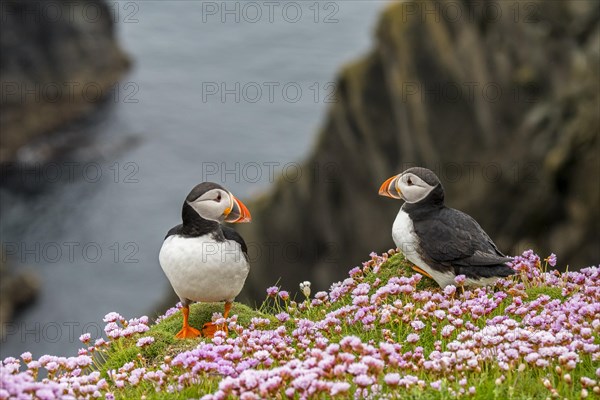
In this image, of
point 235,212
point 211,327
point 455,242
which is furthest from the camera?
point 211,327

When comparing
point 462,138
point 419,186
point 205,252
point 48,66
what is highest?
point 48,66

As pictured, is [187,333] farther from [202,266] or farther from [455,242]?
[455,242]

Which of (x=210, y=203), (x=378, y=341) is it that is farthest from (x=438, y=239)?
(x=210, y=203)

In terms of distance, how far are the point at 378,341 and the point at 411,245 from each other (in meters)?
1.84

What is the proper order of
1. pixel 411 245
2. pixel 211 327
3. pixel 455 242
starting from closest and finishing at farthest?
pixel 455 242 → pixel 211 327 → pixel 411 245

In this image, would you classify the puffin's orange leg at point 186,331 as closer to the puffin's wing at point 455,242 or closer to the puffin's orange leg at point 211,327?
the puffin's orange leg at point 211,327

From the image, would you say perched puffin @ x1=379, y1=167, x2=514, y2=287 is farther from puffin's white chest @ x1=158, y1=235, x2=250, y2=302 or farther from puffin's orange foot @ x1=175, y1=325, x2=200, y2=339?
puffin's orange foot @ x1=175, y1=325, x2=200, y2=339

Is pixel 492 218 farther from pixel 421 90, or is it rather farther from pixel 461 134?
pixel 421 90

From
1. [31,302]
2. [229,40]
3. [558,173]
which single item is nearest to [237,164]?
[31,302]

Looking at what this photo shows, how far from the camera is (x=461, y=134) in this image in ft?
108

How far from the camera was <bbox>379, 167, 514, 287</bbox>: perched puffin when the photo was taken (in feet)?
28.9

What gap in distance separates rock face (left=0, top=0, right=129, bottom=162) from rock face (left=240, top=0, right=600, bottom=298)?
37936 millimetres

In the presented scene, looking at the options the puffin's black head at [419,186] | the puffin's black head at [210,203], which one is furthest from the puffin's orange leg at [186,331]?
the puffin's black head at [419,186]

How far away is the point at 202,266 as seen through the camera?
27.7 ft
